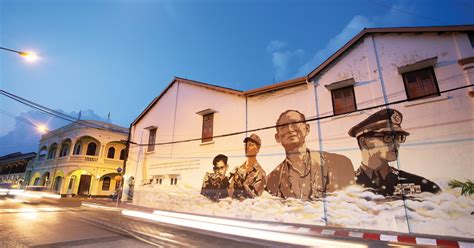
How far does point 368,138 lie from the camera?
9.42 m

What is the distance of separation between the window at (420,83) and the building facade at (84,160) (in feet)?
101

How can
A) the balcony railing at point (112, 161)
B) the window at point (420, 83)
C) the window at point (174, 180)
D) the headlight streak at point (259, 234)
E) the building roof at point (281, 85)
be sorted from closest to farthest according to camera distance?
the headlight streak at point (259, 234) < the window at point (420, 83) < the building roof at point (281, 85) < the window at point (174, 180) < the balcony railing at point (112, 161)

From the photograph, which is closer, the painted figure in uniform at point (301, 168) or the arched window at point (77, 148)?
the painted figure in uniform at point (301, 168)

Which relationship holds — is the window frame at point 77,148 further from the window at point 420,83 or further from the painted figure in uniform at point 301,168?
the window at point 420,83

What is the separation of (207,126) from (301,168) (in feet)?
23.8

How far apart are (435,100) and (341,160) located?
13.4 feet

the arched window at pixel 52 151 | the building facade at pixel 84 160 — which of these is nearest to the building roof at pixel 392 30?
the building facade at pixel 84 160

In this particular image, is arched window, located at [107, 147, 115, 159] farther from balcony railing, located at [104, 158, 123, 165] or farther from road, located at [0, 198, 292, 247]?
road, located at [0, 198, 292, 247]

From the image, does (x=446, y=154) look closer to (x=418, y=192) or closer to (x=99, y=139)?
(x=418, y=192)

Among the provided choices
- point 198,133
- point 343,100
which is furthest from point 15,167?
point 343,100

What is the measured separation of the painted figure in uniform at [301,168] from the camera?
32.4 feet

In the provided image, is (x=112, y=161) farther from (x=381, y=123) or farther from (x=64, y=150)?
(x=381, y=123)

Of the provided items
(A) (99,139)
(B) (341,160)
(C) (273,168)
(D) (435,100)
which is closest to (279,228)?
(C) (273,168)

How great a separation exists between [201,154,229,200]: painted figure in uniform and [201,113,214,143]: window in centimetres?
172
